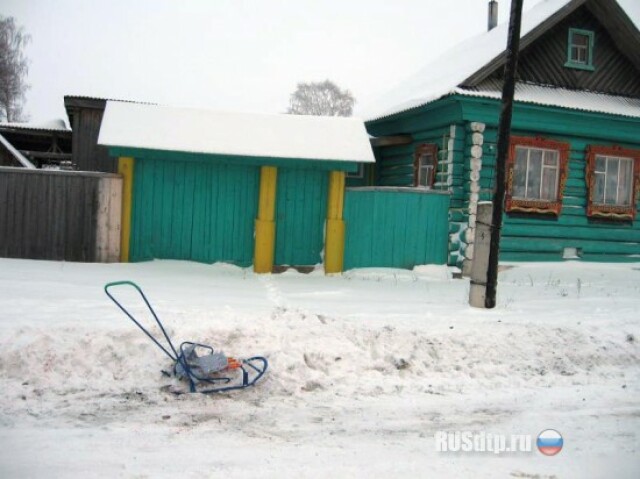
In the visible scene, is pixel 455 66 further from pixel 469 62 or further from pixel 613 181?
pixel 613 181

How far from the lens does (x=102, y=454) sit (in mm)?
3324

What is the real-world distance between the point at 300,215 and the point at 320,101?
3387 cm

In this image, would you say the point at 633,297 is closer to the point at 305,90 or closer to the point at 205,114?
the point at 205,114

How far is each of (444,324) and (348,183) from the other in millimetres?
9521

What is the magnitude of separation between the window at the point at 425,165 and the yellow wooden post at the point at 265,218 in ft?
13.9

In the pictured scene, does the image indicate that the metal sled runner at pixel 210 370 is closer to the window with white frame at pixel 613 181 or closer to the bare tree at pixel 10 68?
the window with white frame at pixel 613 181

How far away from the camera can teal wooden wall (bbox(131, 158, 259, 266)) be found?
9.77 metres

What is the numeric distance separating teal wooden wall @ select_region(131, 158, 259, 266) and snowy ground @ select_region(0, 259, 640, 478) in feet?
5.87

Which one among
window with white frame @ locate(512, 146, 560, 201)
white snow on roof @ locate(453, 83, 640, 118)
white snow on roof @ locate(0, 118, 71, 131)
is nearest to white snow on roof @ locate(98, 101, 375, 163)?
white snow on roof @ locate(453, 83, 640, 118)

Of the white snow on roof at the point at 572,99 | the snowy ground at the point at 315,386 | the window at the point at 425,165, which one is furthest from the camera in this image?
the window at the point at 425,165

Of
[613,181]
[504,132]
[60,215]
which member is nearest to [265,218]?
[60,215]

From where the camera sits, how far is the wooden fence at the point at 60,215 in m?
9.40

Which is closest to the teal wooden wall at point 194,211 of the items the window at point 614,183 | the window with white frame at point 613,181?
the window at point 614,183

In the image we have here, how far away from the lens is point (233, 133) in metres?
10.0
